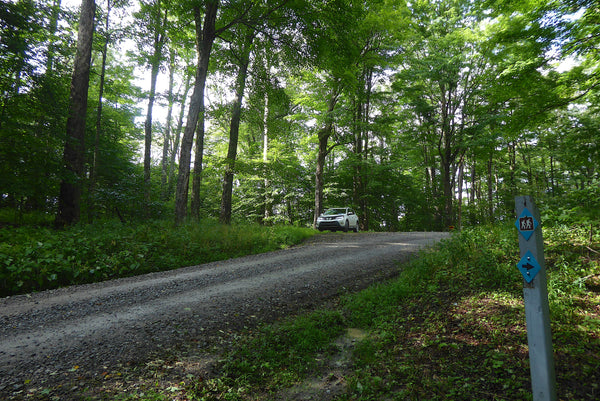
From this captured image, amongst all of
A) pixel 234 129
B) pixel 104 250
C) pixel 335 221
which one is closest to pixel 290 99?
pixel 234 129

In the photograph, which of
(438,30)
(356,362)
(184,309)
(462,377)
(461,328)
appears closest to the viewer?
(462,377)

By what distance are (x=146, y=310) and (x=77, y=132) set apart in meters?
7.63

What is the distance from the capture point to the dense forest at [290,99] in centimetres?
695

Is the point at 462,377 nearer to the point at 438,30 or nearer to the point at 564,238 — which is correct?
the point at 564,238

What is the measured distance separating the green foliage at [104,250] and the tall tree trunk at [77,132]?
3.91 feet

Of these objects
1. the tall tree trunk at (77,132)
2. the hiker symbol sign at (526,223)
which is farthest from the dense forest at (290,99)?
the hiker symbol sign at (526,223)

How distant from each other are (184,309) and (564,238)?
648cm

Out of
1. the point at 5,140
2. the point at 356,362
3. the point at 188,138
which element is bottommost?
the point at 356,362

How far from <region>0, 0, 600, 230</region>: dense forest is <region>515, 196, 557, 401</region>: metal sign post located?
9.39ft

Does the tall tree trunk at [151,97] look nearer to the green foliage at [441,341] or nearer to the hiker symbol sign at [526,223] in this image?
the green foliage at [441,341]

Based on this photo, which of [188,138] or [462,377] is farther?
[188,138]

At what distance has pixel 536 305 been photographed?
1932 mm

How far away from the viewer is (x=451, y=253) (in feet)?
18.9

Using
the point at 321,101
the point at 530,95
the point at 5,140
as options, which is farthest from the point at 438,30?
the point at 5,140
